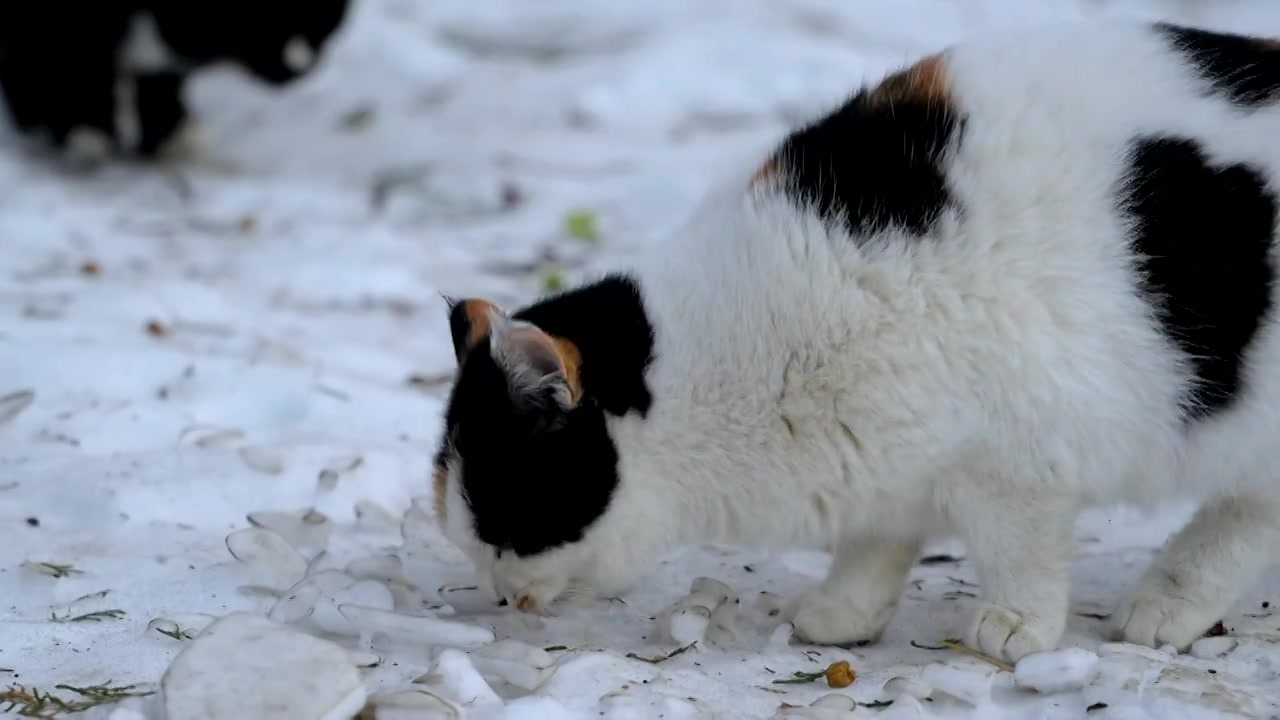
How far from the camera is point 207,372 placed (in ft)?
12.3

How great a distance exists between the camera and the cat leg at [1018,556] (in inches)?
93.6

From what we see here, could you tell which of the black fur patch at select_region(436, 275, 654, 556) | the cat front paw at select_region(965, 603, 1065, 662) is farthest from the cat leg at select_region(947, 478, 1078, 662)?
the black fur patch at select_region(436, 275, 654, 556)

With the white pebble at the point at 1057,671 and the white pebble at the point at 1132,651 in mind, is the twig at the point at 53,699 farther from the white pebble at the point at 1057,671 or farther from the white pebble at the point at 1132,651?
the white pebble at the point at 1132,651

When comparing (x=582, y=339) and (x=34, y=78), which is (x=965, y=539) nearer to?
(x=582, y=339)

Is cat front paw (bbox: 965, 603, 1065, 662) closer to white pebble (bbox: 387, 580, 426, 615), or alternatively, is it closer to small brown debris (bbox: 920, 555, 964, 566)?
small brown debris (bbox: 920, 555, 964, 566)

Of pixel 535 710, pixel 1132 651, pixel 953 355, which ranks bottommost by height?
pixel 535 710

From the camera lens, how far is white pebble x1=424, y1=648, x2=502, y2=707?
2.12 m

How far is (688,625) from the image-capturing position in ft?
8.24

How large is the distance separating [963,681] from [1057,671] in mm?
136

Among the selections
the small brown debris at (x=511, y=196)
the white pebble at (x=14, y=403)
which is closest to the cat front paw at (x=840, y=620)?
the white pebble at (x=14, y=403)

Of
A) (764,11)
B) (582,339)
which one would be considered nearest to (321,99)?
(764,11)

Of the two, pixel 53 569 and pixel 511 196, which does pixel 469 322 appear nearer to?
pixel 53 569

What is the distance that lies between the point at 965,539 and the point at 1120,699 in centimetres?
41

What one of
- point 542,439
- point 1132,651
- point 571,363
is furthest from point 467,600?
point 1132,651
